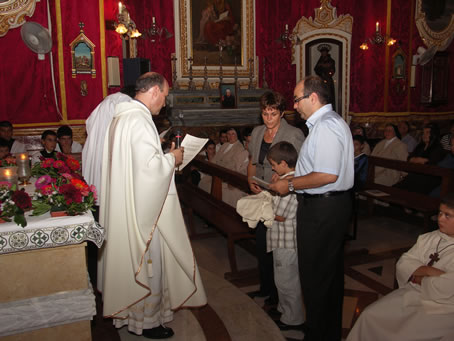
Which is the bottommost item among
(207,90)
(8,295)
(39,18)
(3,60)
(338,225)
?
(8,295)

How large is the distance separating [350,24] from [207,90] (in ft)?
16.6

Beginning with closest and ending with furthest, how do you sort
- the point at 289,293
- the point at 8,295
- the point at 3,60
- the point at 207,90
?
the point at 8,295, the point at 289,293, the point at 3,60, the point at 207,90

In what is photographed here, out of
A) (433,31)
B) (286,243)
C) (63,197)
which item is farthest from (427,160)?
(433,31)

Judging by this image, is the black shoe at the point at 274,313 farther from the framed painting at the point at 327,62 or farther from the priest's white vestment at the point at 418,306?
the framed painting at the point at 327,62

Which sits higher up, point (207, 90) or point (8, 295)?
point (207, 90)

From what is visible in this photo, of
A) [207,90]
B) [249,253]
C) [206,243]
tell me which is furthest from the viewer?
[207,90]

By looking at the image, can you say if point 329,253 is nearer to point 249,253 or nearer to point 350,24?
point 249,253

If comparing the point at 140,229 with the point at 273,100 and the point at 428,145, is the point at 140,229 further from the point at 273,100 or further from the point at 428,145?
the point at 428,145

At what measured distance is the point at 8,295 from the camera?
7.30 ft

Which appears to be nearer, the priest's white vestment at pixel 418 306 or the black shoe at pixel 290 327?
the priest's white vestment at pixel 418 306

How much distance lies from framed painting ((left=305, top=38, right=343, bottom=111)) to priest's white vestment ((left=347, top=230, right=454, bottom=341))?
9.77m

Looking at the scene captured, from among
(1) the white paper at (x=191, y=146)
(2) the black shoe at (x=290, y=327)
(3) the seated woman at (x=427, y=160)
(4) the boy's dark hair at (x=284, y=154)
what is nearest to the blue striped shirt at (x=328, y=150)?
(4) the boy's dark hair at (x=284, y=154)

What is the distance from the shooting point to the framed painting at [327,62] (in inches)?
464

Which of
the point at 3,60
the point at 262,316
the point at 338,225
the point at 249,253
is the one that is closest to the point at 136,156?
the point at 338,225
